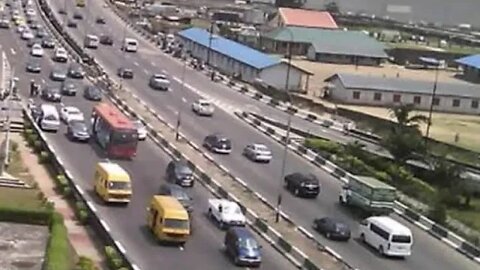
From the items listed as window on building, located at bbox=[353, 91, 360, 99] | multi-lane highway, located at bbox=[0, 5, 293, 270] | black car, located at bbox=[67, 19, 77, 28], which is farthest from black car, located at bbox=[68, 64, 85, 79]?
black car, located at bbox=[67, 19, 77, 28]

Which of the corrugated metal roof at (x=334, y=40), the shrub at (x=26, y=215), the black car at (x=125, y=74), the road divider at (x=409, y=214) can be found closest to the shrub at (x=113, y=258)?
the shrub at (x=26, y=215)

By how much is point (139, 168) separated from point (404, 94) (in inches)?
1667

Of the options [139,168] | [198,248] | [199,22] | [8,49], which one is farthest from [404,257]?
[199,22]

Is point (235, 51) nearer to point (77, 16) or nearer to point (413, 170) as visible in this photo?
point (77, 16)

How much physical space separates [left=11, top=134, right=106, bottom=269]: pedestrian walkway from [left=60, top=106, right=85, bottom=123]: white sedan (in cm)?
372

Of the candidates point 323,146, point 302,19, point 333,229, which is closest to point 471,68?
point 302,19

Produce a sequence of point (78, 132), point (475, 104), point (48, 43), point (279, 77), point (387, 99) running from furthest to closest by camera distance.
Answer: point (279, 77), point (475, 104), point (387, 99), point (48, 43), point (78, 132)

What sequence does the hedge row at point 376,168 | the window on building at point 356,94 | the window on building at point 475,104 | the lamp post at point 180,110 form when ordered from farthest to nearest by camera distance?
the window on building at point 475,104 → the window on building at point 356,94 → the lamp post at point 180,110 → the hedge row at point 376,168

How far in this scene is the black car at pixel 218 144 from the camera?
49.3m

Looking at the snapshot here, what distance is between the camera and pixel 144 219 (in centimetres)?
3547

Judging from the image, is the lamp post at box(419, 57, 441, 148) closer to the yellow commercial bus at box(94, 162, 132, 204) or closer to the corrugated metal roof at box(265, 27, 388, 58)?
the corrugated metal roof at box(265, 27, 388, 58)

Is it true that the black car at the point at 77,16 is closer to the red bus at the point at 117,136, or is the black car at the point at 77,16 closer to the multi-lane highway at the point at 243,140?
the multi-lane highway at the point at 243,140

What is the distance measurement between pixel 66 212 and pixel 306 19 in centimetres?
9290

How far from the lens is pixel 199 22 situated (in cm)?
13988
